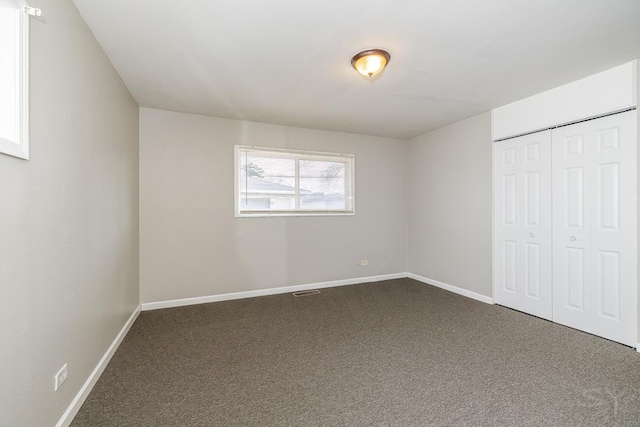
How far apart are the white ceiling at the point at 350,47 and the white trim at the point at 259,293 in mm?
2524

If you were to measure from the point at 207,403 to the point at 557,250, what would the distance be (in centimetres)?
372

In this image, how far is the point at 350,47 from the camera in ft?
7.84

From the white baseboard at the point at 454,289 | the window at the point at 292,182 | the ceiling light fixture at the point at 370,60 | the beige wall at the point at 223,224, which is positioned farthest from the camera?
the window at the point at 292,182

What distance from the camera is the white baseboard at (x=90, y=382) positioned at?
1719 mm

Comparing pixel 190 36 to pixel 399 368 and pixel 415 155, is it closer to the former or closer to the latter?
pixel 399 368

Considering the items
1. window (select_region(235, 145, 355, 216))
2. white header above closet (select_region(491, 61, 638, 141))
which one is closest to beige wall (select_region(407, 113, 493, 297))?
white header above closet (select_region(491, 61, 638, 141))

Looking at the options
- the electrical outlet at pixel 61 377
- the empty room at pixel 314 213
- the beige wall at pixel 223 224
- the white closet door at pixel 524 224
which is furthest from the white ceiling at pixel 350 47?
the electrical outlet at pixel 61 377

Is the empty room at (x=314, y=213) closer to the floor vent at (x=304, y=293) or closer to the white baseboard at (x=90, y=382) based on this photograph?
the white baseboard at (x=90, y=382)

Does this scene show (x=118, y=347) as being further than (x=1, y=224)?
Yes

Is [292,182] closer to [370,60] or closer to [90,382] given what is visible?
[370,60]

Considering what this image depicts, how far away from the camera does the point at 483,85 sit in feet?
10.2

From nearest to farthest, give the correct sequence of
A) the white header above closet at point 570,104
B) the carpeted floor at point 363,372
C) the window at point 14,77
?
the window at point 14,77 < the carpeted floor at point 363,372 < the white header above closet at point 570,104

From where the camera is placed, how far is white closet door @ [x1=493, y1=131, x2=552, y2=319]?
3395 millimetres

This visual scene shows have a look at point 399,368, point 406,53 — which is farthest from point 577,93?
point 399,368
